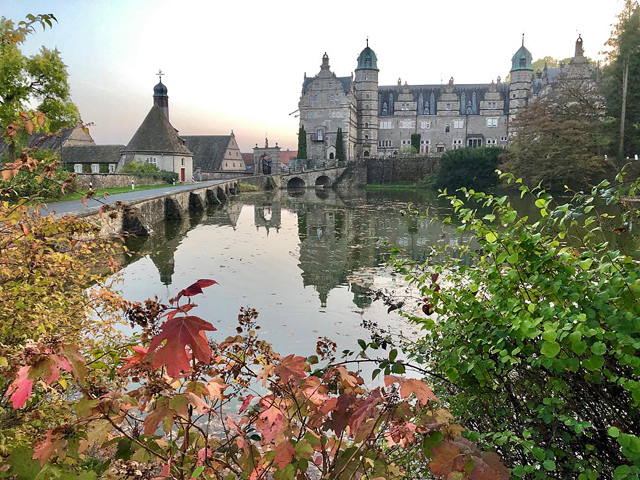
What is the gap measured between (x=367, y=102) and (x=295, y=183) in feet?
53.5

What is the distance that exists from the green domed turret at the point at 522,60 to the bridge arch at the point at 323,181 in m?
29.6

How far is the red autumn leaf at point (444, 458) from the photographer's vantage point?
5.02 feet

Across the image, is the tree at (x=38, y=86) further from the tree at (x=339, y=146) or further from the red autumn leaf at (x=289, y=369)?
the tree at (x=339, y=146)

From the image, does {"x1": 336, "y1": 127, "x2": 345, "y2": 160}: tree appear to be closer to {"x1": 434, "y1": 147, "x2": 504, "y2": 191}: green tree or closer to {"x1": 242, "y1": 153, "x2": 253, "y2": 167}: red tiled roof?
{"x1": 434, "y1": 147, "x2": 504, "y2": 191}: green tree

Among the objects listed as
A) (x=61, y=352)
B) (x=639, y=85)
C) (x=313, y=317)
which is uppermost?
(x=639, y=85)

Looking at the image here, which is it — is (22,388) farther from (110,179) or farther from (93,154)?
(93,154)

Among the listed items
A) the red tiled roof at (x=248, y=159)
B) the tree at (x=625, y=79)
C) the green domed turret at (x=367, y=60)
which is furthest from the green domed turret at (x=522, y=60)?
the red tiled roof at (x=248, y=159)

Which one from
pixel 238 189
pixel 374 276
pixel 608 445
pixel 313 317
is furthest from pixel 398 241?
pixel 238 189

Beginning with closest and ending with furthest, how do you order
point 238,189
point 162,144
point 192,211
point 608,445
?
point 608,445, point 192,211, point 162,144, point 238,189

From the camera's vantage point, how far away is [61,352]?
4.53 ft

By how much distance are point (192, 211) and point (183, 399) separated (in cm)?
2824

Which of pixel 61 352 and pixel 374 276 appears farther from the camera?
pixel 374 276

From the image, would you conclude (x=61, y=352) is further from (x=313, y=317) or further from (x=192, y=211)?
(x=192, y=211)

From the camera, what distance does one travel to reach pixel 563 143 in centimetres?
3284
